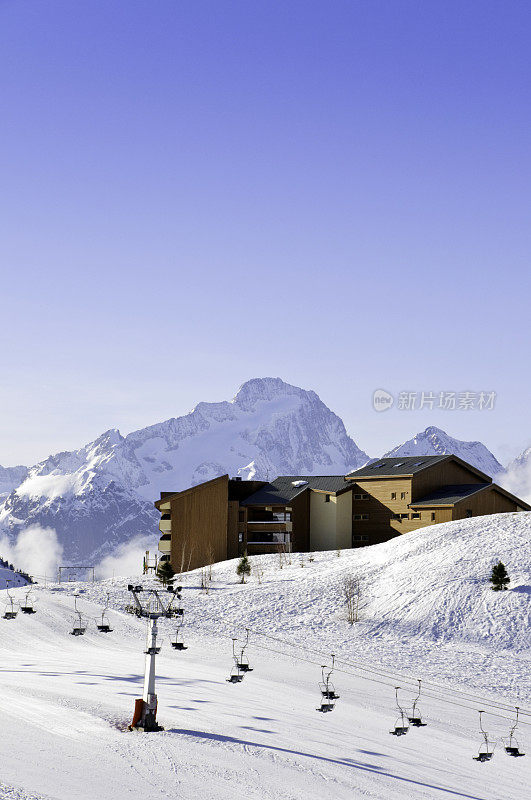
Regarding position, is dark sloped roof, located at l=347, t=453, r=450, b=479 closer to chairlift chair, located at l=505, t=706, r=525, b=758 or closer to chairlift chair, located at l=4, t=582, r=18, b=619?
chairlift chair, located at l=4, t=582, r=18, b=619

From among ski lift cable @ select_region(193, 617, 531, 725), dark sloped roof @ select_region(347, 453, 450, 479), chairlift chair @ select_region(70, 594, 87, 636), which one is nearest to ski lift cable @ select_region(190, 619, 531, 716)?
ski lift cable @ select_region(193, 617, 531, 725)

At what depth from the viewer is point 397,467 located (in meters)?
87.1

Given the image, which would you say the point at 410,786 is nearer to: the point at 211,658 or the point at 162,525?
the point at 211,658

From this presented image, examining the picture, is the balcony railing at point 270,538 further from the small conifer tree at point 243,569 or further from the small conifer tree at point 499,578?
the small conifer tree at point 499,578

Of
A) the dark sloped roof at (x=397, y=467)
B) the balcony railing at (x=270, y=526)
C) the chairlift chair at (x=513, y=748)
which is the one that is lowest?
the chairlift chair at (x=513, y=748)

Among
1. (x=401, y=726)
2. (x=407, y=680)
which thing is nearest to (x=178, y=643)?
(x=407, y=680)

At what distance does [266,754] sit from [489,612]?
103ft

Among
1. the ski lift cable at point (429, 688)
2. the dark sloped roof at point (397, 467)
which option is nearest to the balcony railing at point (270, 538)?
the dark sloped roof at point (397, 467)

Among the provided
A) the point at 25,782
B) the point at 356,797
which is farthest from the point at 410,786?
the point at 25,782

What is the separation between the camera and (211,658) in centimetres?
4734

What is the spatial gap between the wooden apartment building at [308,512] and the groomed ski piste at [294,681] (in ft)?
22.0

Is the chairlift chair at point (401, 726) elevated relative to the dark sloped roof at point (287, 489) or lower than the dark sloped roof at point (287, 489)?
lower

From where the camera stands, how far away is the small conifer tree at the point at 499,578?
58812 mm

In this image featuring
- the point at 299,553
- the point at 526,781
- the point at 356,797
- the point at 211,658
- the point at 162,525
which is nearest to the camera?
the point at 356,797
